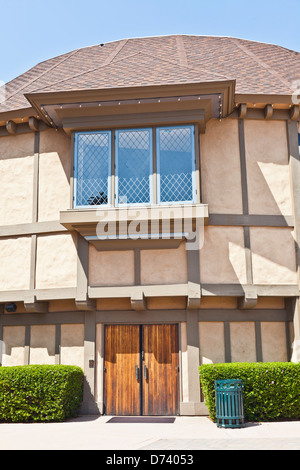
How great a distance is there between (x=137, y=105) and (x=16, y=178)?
407 centimetres

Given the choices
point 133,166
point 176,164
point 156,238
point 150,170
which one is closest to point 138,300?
point 156,238

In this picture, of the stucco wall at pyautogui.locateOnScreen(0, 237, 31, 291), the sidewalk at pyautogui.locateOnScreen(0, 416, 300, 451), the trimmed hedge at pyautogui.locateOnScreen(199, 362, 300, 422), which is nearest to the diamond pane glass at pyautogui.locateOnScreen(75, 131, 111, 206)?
the stucco wall at pyautogui.locateOnScreen(0, 237, 31, 291)

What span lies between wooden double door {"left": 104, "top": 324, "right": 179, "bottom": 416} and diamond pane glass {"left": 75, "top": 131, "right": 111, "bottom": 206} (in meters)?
3.40

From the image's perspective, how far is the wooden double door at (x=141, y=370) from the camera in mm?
13359

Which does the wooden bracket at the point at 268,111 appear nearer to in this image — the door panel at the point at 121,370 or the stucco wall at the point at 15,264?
the door panel at the point at 121,370

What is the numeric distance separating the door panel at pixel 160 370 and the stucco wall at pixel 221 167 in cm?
343

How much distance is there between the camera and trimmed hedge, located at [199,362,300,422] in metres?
11.9

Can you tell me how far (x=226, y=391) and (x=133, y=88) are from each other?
738cm

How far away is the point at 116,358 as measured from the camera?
1371 centimetres

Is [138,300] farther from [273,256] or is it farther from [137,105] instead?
[137,105]

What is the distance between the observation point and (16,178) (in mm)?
14867

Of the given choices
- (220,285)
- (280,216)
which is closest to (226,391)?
(220,285)

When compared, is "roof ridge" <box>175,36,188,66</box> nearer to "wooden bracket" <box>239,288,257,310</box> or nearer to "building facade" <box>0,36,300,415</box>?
"building facade" <box>0,36,300,415</box>
